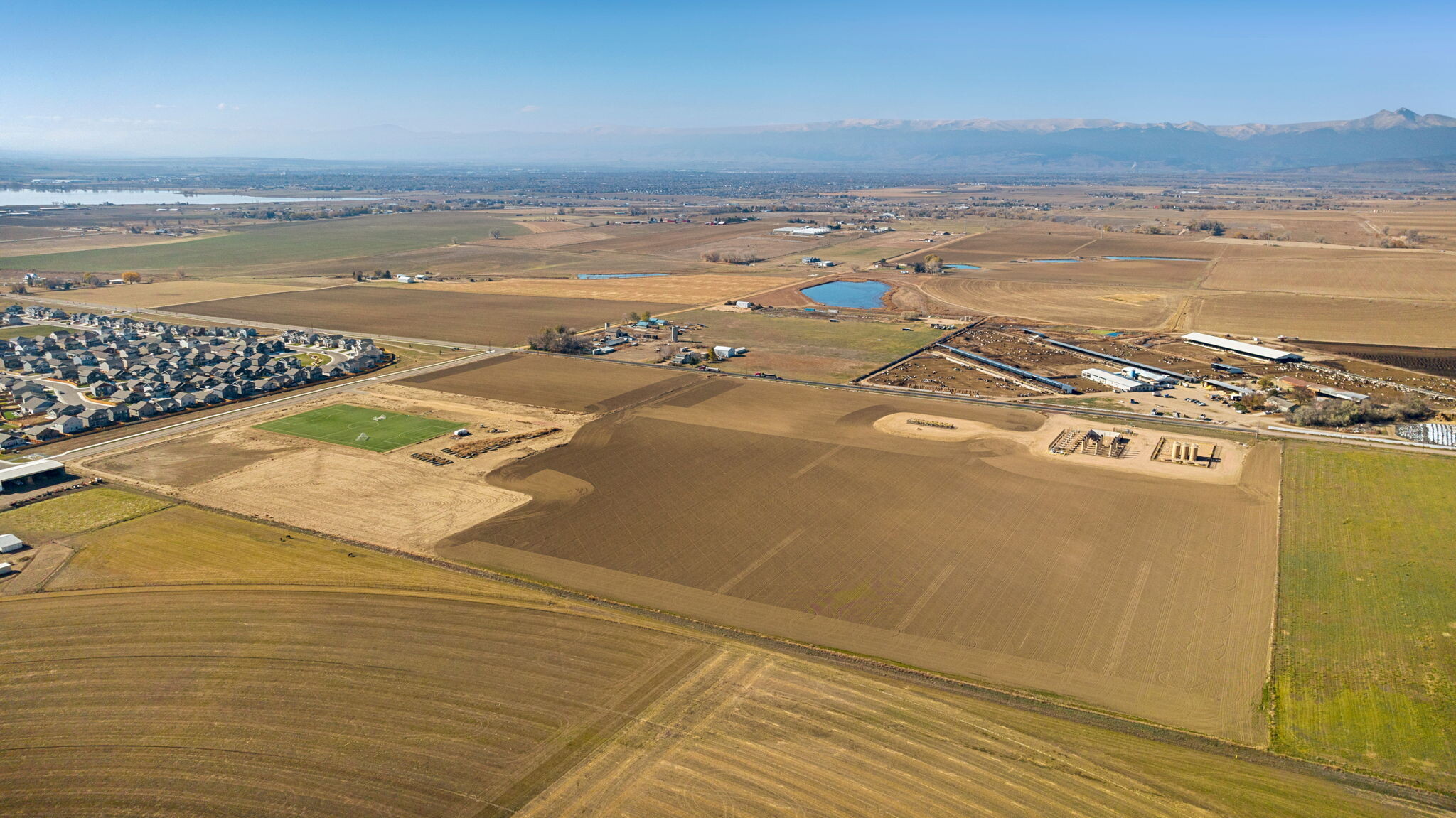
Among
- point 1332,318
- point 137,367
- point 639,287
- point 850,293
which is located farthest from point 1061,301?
point 137,367

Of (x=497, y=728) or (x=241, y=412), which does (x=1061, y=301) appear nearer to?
(x=241, y=412)

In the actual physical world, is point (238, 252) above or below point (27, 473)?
above

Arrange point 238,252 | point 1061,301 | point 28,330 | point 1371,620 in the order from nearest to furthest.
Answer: point 1371,620, point 28,330, point 1061,301, point 238,252

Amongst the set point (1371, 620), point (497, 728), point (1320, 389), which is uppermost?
point (1320, 389)

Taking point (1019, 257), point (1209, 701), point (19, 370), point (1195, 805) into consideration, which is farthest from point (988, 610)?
point (1019, 257)

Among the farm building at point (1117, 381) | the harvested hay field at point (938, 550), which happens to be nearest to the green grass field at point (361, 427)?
the harvested hay field at point (938, 550)

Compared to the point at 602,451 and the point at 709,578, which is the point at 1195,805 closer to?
the point at 709,578
